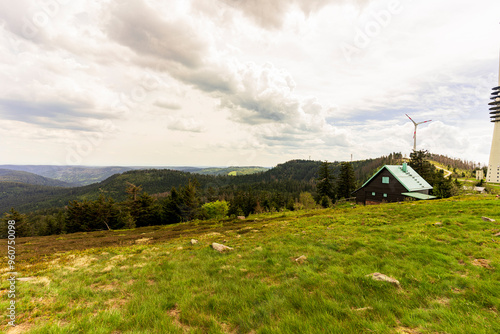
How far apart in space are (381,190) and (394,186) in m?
3.20

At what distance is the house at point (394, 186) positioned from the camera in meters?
43.9

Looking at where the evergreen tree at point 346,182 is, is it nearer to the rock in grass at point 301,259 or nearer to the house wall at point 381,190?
the house wall at point 381,190

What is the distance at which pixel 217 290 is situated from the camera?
25.3ft

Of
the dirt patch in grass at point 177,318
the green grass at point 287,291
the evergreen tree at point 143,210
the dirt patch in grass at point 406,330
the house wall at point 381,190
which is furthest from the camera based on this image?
the evergreen tree at point 143,210

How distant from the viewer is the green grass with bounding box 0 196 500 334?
5.11 meters

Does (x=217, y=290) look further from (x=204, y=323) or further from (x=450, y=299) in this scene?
(x=450, y=299)

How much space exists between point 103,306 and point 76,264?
9.06 meters

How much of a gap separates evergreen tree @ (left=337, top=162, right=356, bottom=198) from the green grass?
5501 centimetres

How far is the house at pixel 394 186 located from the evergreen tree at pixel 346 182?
12.6 m

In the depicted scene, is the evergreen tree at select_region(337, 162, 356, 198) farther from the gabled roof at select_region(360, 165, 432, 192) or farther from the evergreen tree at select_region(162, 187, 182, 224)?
the evergreen tree at select_region(162, 187, 182, 224)

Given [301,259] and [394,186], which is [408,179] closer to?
[394,186]

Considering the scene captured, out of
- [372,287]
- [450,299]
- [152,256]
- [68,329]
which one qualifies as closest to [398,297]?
[372,287]

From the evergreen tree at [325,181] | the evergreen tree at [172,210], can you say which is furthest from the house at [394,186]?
the evergreen tree at [172,210]

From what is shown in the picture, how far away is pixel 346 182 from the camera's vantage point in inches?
2574
